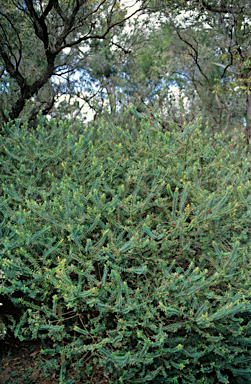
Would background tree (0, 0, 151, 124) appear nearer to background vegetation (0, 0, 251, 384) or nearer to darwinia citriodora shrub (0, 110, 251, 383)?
background vegetation (0, 0, 251, 384)

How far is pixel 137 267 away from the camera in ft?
9.55

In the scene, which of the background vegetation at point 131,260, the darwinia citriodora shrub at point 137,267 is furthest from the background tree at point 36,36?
the darwinia citriodora shrub at point 137,267

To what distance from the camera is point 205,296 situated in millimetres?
3068

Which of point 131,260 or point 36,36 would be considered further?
point 36,36

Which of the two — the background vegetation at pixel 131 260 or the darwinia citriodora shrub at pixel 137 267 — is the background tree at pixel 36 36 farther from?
the darwinia citriodora shrub at pixel 137 267

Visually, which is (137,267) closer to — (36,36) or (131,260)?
(131,260)

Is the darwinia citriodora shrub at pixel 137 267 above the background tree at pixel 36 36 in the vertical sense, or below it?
below

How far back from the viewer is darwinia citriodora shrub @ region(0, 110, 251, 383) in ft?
8.98

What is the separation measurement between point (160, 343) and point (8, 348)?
1902 millimetres

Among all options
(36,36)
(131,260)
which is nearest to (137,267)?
(131,260)

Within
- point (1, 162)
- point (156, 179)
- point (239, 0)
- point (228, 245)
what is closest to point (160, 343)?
point (228, 245)

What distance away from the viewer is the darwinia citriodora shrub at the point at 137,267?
274cm

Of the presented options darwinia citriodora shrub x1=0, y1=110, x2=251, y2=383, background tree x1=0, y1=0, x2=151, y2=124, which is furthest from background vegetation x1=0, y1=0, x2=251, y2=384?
background tree x1=0, y1=0, x2=151, y2=124

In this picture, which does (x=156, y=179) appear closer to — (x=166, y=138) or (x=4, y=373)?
(x=166, y=138)
